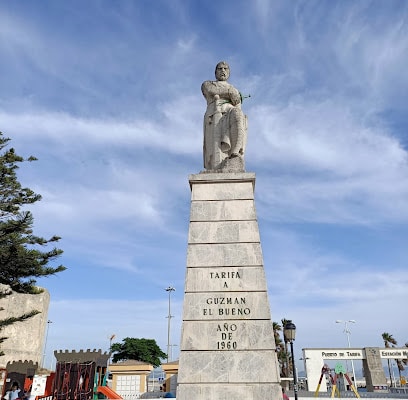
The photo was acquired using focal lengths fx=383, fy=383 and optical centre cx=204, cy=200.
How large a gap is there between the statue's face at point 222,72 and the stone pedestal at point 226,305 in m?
2.99

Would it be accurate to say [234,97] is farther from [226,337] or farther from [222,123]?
[226,337]

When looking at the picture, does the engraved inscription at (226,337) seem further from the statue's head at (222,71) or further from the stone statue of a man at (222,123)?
the statue's head at (222,71)

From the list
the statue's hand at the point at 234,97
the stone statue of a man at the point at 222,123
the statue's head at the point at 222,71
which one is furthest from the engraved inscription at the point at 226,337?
the statue's head at the point at 222,71

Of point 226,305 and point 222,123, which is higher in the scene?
point 222,123

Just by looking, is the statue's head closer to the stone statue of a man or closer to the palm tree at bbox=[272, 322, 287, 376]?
the stone statue of a man

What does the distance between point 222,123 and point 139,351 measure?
186ft

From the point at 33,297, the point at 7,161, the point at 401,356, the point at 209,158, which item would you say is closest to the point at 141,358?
the point at 33,297

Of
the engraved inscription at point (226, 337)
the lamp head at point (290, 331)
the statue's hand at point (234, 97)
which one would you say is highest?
the statue's hand at point (234, 97)

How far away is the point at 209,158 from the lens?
8.94 metres

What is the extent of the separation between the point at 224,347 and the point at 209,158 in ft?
14.1

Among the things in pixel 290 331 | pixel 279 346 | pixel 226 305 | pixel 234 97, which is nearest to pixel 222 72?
pixel 234 97

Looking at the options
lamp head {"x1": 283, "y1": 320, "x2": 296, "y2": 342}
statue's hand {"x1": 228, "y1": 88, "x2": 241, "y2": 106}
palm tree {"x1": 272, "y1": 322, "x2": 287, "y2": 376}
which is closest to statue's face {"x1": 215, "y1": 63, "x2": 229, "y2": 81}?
statue's hand {"x1": 228, "y1": 88, "x2": 241, "y2": 106}

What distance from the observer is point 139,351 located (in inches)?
2311

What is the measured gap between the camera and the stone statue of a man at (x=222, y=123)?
8641 mm
